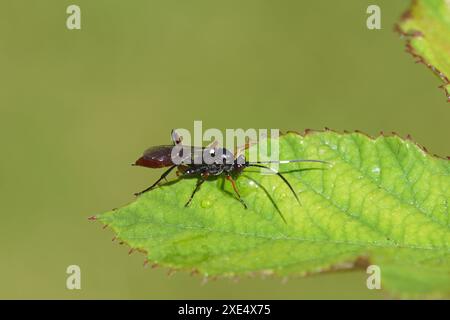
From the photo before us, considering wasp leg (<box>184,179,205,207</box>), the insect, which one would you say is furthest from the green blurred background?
wasp leg (<box>184,179,205,207</box>)

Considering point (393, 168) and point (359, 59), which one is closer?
point (393, 168)

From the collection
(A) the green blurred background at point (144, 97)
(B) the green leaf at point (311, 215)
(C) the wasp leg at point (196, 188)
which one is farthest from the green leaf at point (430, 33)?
(A) the green blurred background at point (144, 97)

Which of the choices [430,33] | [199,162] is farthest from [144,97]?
[430,33]

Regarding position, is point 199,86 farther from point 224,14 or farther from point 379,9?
point 379,9

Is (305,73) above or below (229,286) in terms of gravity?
above

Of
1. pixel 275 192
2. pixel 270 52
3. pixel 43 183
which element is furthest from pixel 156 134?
pixel 275 192

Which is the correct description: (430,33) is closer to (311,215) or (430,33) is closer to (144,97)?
(311,215)

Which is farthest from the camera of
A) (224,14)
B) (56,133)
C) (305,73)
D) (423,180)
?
(224,14)
